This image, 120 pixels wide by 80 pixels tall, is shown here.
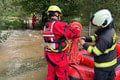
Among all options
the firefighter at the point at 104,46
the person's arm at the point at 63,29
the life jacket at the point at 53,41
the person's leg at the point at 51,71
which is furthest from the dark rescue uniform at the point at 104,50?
the person's leg at the point at 51,71

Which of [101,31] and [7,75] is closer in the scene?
[101,31]

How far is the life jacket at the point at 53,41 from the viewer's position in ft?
10.2

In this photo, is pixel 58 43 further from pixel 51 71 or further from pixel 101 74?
pixel 101 74

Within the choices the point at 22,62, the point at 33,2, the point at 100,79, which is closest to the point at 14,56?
the point at 22,62

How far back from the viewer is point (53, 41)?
3.16 m

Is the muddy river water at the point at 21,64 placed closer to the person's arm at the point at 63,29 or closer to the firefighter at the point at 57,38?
the firefighter at the point at 57,38

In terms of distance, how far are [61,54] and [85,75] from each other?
765mm

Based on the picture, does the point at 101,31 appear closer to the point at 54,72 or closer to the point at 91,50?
the point at 91,50

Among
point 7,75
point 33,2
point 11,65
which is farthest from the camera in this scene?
point 33,2

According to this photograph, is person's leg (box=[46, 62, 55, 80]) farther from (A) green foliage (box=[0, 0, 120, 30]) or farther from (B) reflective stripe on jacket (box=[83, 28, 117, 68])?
(A) green foliage (box=[0, 0, 120, 30])

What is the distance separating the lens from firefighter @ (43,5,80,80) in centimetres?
307

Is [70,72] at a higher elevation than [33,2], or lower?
lower

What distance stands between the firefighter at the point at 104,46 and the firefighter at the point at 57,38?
0.42m

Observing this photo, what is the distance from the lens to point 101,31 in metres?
2.81
